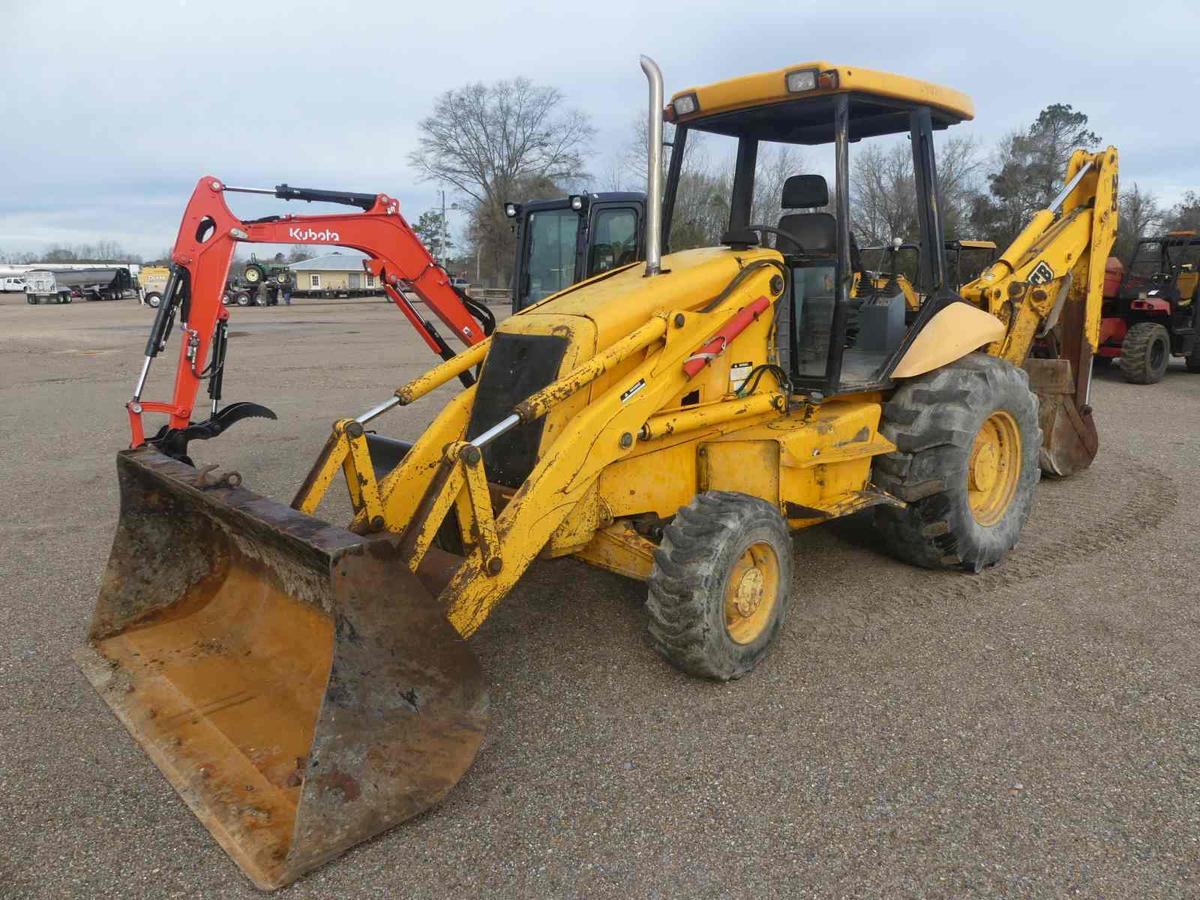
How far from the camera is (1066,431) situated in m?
6.73

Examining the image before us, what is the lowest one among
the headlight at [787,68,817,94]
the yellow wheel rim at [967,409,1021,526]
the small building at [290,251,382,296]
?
the yellow wheel rim at [967,409,1021,526]

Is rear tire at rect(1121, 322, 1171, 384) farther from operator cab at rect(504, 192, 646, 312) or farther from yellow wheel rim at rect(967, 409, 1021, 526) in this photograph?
yellow wheel rim at rect(967, 409, 1021, 526)

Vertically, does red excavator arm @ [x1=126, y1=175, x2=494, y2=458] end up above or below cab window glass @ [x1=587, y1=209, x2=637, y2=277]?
below

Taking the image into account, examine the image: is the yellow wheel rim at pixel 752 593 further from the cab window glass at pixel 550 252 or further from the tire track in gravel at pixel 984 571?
the cab window glass at pixel 550 252

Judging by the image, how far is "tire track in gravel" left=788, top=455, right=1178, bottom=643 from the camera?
425 cm

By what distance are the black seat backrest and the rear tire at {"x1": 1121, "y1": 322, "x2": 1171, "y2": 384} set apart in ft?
33.2

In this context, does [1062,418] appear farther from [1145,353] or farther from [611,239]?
[1145,353]

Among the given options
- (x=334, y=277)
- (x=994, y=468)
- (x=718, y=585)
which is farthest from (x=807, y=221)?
(x=334, y=277)

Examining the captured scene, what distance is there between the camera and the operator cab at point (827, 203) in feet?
13.9

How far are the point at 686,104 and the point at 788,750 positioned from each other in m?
3.36

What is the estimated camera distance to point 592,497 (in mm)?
3576

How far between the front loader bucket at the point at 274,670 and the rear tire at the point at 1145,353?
12.7m

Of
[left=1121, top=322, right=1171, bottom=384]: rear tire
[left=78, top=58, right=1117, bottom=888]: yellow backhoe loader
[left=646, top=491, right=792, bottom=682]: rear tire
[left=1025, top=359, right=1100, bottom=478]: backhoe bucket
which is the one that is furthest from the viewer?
[left=1121, top=322, right=1171, bottom=384]: rear tire

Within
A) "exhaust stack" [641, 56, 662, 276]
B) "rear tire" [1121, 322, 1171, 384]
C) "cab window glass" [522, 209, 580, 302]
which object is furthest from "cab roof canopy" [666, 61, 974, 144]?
"rear tire" [1121, 322, 1171, 384]
